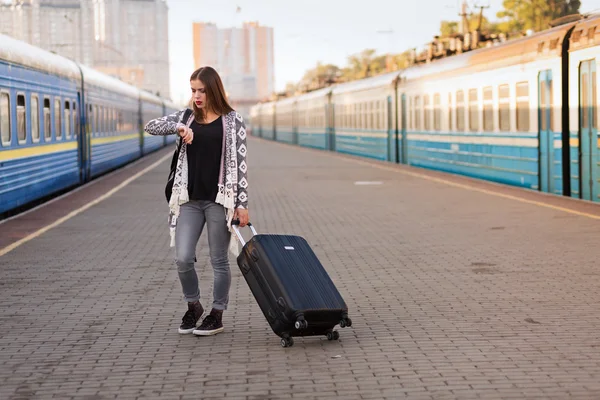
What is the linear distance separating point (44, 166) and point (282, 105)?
2541 inches

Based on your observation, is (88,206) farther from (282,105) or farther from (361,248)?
(282,105)

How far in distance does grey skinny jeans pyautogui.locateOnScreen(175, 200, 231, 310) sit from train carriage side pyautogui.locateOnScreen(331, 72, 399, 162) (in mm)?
30964

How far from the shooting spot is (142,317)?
28.6 feet

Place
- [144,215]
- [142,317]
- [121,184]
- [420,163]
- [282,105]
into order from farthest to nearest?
[282,105], [420,163], [121,184], [144,215], [142,317]

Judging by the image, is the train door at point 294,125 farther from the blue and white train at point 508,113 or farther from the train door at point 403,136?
the train door at point 403,136

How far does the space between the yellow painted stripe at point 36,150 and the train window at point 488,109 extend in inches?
381

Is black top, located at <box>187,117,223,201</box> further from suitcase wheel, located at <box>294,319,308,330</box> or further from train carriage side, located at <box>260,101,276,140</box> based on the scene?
train carriage side, located at <box>260,101,276,140</box>

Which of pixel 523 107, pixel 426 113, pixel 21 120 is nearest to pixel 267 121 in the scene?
pixel 426 113

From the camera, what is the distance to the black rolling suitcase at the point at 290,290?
734cm

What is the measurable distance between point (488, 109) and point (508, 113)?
1.89 m

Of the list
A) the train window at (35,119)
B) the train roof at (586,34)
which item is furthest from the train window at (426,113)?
the train window at (35,119)

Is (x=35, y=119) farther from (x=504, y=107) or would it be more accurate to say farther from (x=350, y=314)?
(x=350, y=314)

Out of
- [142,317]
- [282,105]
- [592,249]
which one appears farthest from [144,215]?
[282,105]

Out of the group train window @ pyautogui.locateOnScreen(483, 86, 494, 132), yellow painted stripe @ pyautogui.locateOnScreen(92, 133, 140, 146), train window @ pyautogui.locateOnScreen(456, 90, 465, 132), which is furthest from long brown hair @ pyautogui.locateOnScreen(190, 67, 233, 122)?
yellow painted stripe @ pyautogui.locateOnScreen(92, 133, 140, 146)
